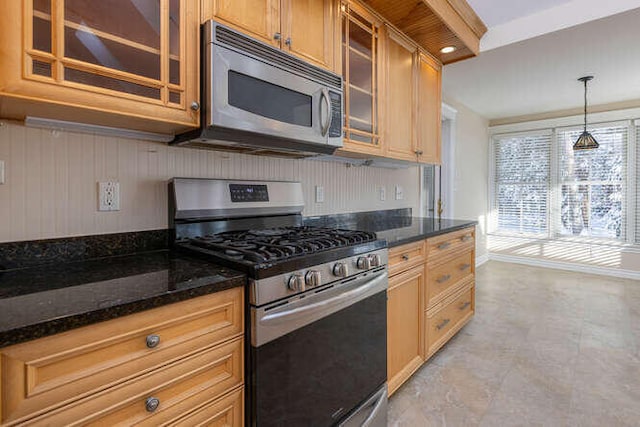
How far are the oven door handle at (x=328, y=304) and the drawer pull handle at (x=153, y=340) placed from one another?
31cm

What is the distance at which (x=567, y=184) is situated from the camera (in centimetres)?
495

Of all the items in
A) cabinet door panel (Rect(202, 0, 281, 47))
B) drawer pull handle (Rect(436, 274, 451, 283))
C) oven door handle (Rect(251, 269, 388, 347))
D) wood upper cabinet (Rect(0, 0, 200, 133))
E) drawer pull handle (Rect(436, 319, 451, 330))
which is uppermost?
cabinet door panel (Rect(202, 0, 281, 47))

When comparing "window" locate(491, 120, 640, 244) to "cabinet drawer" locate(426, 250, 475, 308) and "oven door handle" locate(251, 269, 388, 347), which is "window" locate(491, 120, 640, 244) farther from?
"oven door handle" locate(251, 269, 388, 347)

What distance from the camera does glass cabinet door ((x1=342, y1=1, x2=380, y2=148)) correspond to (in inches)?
73.9

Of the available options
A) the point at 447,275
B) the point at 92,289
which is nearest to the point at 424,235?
the point at 447,275

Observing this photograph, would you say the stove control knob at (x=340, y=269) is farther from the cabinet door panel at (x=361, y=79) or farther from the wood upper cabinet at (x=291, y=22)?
the wood upper cabinet at (x=291, y=22)

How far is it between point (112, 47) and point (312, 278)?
1.00m

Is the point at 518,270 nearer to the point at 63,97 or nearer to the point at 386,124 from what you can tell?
the point at 386,124

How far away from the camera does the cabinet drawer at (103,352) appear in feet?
2.23

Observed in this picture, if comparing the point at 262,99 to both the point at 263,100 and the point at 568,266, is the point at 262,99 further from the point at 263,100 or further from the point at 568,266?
the point at 568,266

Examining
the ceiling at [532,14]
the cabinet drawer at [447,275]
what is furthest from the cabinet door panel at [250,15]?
the ceiling at [532,14]

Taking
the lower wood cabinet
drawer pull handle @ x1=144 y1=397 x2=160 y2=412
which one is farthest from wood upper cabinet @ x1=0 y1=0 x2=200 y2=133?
the lower wood cabinet

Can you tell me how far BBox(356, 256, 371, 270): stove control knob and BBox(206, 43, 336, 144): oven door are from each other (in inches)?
23.9

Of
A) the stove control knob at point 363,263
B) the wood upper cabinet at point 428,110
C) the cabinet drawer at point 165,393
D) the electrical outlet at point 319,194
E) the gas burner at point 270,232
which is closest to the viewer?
the cabinet drawer at point 165,393
